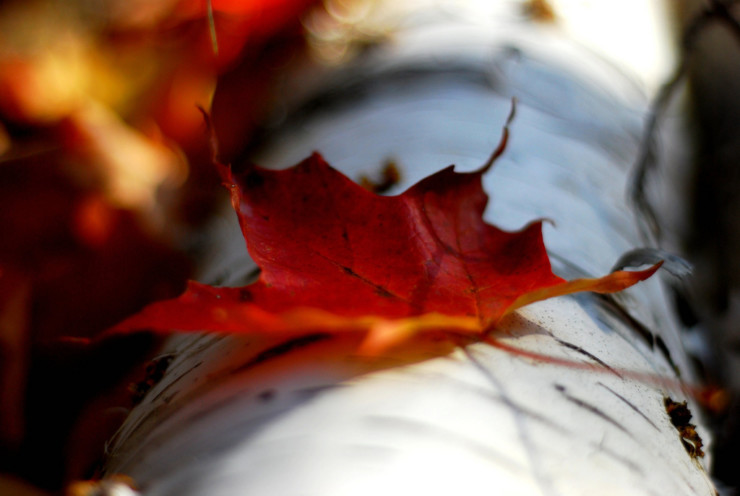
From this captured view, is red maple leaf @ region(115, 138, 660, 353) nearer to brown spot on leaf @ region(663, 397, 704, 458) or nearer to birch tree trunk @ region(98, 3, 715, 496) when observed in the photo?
birch tree trunk @ region(98, 3, 715, 496)

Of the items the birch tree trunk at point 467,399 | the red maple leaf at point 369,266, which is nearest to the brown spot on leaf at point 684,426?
the birch tree trunk at point 467,399

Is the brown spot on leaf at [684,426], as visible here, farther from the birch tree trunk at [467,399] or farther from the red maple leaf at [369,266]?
the red maple leaf at [369,266]

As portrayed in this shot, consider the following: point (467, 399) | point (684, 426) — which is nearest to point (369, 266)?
point (467, 399)

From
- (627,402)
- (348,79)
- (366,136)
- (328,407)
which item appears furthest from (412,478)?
(348,79)

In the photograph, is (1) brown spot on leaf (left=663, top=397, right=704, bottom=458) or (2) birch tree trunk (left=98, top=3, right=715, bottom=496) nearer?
(2) birch tree trunk (left=98, top=3, right=715, bottom=496)

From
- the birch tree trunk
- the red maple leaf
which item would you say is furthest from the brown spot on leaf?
the red maple leaf

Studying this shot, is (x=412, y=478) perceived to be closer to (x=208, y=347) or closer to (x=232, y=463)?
(x=232, y=463)
